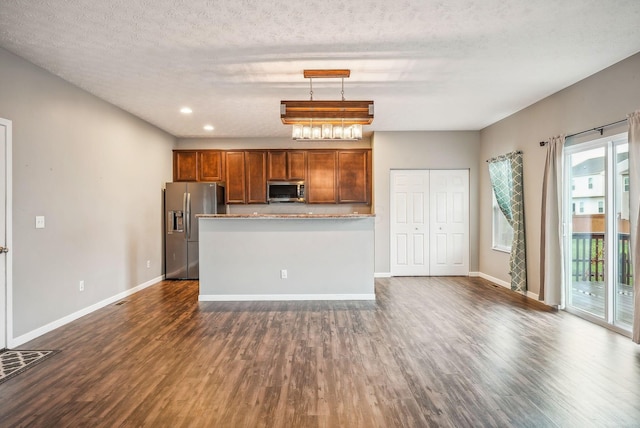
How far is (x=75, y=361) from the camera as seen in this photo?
2.84 metres

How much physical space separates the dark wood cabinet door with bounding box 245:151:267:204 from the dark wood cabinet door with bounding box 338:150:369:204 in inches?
59.8

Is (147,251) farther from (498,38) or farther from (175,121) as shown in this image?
(498,38)

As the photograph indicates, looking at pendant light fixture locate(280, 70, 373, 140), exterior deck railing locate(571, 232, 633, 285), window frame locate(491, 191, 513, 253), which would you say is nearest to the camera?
exterior deck railing locate(571, 232, 633, 285)

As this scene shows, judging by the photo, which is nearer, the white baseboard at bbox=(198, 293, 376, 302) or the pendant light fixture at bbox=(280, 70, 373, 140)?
the pendant light fixture at bbox=(280, 70, 373, 140)

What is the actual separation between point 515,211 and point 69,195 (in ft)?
19.4

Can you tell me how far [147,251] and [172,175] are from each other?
5.87 ft

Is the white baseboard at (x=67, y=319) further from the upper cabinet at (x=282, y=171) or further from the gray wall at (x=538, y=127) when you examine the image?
the gray wall at (x=538, y=127)

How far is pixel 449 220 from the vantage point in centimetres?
645

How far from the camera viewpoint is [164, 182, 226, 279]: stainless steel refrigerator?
20.2ft

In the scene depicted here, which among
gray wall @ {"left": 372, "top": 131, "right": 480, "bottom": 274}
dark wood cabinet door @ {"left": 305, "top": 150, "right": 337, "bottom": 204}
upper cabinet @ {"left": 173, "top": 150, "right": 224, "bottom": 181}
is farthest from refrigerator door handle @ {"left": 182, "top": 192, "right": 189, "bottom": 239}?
gray wall @ {"left": 372, "top": 131, "right": 480, "bottom": 274}

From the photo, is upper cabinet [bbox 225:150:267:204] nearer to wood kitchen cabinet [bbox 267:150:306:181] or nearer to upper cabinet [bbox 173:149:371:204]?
upper cabinet [bbox 173:149:371:204]

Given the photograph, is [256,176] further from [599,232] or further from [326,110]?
[599,232]

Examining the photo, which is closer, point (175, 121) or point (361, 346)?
point (361, 346)

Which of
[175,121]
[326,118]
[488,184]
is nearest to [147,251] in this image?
[175,121]
